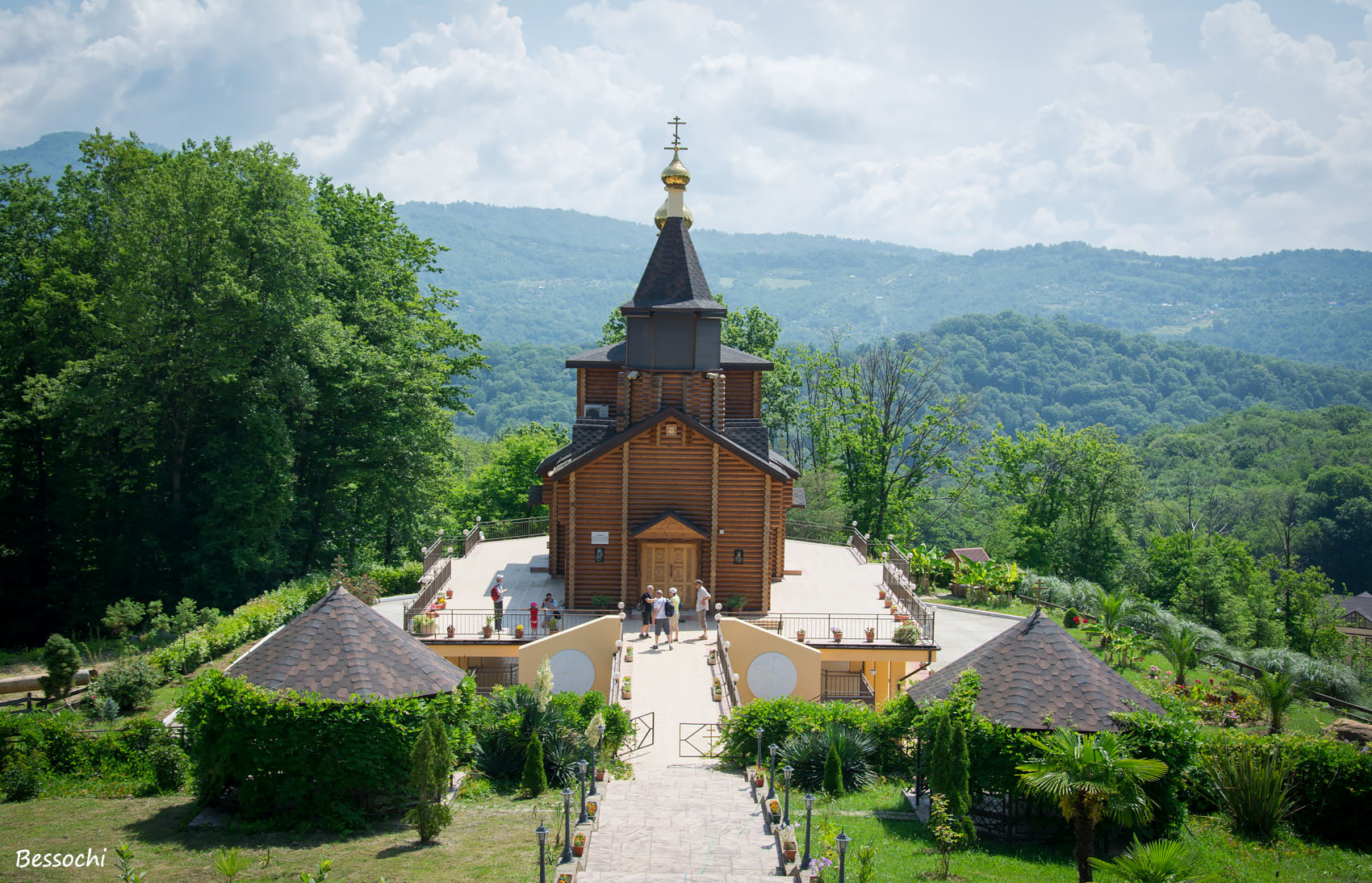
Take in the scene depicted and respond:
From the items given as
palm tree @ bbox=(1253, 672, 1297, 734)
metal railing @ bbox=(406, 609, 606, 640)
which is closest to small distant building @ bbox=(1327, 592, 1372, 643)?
palm tree @ bbox=(1253, 672, 1297, 734)

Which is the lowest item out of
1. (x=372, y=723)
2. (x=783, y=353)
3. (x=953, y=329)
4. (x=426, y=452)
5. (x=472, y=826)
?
(x=472, y=826)

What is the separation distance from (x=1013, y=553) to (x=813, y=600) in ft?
76.0

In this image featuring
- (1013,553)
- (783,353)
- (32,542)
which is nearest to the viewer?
(32,542)

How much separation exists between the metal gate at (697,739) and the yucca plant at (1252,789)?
8053 mm

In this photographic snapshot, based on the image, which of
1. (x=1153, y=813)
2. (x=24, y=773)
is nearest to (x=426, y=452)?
(x=24, y=773)

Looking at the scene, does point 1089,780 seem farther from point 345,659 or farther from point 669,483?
point 669,483

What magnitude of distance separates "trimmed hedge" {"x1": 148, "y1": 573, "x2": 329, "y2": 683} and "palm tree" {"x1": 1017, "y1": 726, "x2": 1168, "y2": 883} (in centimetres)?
1771

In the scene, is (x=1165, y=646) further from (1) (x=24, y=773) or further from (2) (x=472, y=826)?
(1) (x=24, y=773)

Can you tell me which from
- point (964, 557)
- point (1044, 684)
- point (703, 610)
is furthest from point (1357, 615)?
point (1044, 684)

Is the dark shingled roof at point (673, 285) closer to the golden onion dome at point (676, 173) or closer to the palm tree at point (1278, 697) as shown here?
the golden onion dome at point (676, 173)

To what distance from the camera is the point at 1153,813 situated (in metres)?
13.6

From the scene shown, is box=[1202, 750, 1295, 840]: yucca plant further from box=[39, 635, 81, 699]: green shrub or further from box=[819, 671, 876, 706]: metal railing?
box=[39, 635, 81, 699]: green shrub

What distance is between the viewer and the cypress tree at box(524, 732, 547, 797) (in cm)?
1508

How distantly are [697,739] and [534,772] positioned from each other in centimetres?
396
